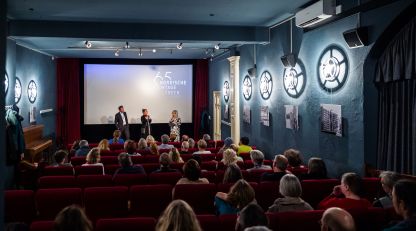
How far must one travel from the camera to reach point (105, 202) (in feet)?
14.1

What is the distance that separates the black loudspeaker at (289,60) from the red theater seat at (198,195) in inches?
171

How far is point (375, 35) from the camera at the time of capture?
17.9ft

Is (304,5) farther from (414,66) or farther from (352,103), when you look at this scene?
(414,66)

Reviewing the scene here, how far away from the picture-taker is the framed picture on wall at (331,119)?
20.8 feet

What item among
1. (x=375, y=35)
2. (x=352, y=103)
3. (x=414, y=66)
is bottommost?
(x=352, y=103)

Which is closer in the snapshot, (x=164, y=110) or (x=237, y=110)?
(x=237, y=110)

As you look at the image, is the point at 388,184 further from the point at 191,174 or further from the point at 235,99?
the point at 235,99

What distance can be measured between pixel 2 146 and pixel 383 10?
189 inches

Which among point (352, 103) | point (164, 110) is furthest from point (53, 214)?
point (164, 110)

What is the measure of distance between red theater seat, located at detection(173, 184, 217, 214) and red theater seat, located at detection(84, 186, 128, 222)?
0.60 m

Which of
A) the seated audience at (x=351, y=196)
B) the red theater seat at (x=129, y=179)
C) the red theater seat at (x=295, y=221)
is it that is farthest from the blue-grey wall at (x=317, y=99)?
the red theater seat at (x=129, y=179)

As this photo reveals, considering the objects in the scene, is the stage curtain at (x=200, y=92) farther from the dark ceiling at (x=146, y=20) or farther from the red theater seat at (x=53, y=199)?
the red theater seat at (x=53, y=199)

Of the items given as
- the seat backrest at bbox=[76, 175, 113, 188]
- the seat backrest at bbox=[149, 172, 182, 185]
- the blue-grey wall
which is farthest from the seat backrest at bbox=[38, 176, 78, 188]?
the blue-grey wall

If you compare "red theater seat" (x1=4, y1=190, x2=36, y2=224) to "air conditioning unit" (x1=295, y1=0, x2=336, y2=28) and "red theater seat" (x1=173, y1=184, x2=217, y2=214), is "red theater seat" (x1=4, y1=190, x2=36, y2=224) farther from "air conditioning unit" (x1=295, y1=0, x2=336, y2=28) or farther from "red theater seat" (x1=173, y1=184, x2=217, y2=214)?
"air conditioning unit" (x1=295, y1=0, x2=336, y2=28)
